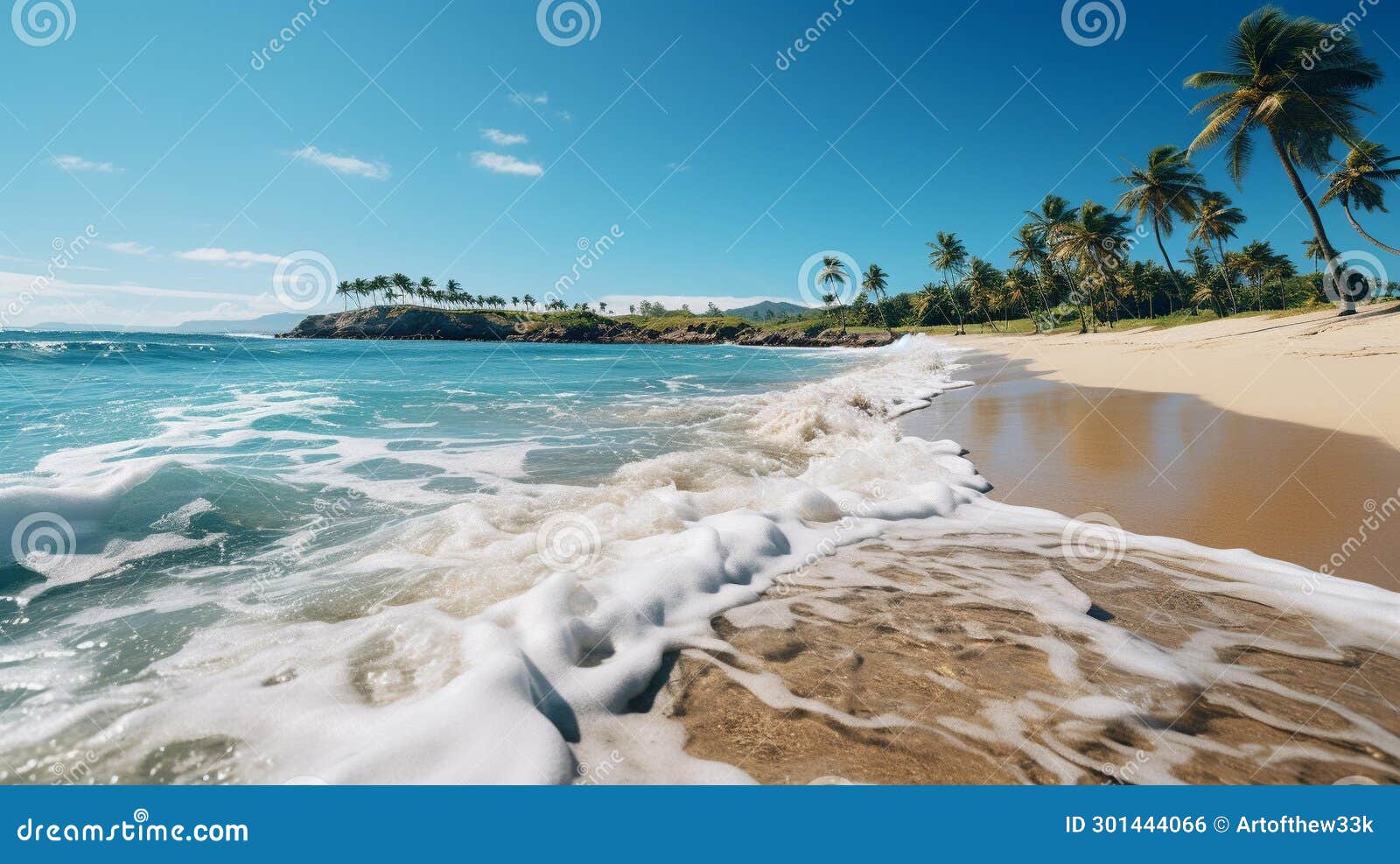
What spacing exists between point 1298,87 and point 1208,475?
32.0 m

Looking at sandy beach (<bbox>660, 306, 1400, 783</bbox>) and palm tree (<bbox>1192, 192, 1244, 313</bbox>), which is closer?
sandy beach (<bbox>660, 306, 1400, 783</bbox>)

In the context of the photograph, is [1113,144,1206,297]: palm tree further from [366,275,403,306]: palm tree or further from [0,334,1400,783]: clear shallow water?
[366,275,403,306]: palm tree

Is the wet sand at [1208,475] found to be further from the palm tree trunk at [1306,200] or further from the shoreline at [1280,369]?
the palm tree trunk at [1306,200]

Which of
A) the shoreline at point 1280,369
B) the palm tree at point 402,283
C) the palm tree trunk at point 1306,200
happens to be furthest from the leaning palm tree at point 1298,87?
the palm tree at point 402,283

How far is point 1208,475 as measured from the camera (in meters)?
6.12

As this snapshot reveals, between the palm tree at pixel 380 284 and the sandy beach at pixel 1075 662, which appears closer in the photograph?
the sandy beach at pixel 1075 662

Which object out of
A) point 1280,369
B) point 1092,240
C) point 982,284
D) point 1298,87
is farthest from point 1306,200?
point 982,284

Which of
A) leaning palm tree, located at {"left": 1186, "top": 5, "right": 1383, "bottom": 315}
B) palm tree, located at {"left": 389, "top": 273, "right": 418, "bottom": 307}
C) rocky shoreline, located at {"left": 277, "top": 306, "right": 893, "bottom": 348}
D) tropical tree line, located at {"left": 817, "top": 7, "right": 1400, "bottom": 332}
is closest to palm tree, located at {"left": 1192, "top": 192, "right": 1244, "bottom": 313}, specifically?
tropical tree line, located at {"left": 817, "top": 7, "right": 1400, "bottom": 332}

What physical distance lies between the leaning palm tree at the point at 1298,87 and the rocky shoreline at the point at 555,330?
61.6 m

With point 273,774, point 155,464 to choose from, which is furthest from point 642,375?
point 273,774

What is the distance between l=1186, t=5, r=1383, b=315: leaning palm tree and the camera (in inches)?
903

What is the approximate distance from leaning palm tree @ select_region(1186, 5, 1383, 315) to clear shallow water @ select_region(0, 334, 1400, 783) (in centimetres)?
3010

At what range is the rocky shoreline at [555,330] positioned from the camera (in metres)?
98.1

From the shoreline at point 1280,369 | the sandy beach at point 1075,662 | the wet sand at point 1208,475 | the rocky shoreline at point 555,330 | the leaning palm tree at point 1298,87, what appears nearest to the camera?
the sandy beach at point 1075,662
